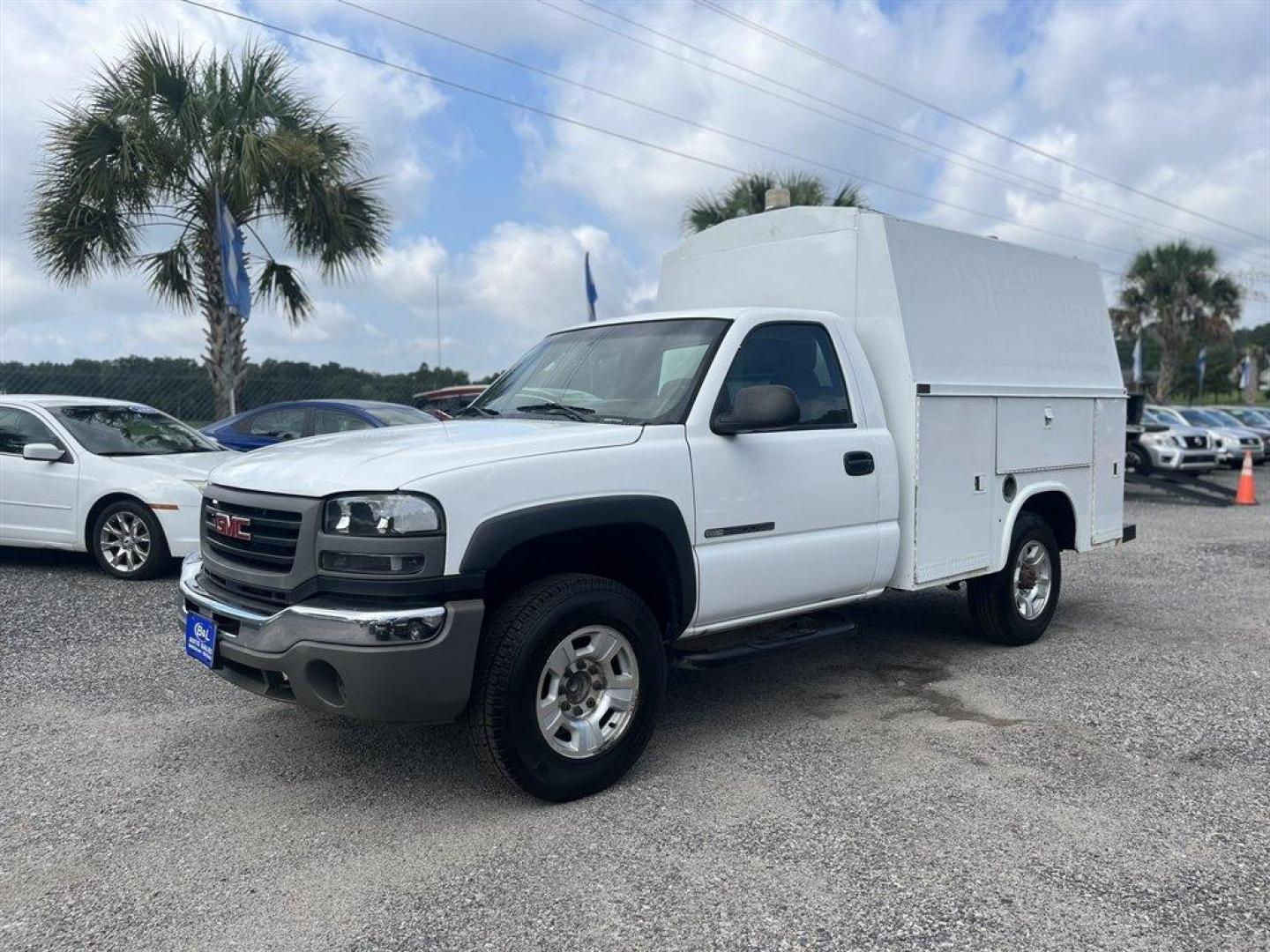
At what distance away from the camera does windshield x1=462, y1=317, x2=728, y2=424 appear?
4.38 meters

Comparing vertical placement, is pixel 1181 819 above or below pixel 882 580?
below

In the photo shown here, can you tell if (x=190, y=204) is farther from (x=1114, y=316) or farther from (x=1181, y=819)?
(x=1114, y=316)

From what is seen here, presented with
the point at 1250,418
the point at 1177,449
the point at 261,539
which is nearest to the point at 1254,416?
the point at 1250,418

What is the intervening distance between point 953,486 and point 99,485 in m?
6.50

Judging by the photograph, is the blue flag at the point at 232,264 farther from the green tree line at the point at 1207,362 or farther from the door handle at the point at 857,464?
the green tree line at the point at 1207,362

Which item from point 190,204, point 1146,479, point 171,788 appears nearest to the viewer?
point 171,788

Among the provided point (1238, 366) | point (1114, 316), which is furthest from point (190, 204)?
point (1238, 366)

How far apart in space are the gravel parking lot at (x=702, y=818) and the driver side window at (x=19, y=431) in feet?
10.3

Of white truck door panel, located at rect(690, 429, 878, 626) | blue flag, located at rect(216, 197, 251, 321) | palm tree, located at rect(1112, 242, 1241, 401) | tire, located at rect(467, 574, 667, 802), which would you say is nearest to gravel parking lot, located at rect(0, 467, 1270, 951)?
tire, located at rect(467, 574, 667, 802)

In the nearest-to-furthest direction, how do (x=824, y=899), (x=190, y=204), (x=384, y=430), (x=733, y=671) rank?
1. (x=824, y=899)
2. (x=384, y=430)
3. (x=733, y=671)
4. (x=190, y=204)

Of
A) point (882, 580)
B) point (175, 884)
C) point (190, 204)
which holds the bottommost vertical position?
point (175, 884)

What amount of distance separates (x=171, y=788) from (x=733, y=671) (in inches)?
116

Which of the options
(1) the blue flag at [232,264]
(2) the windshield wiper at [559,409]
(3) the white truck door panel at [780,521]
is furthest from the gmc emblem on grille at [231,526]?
(1) the blue flag at [232,264]

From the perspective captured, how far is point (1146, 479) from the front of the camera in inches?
602
